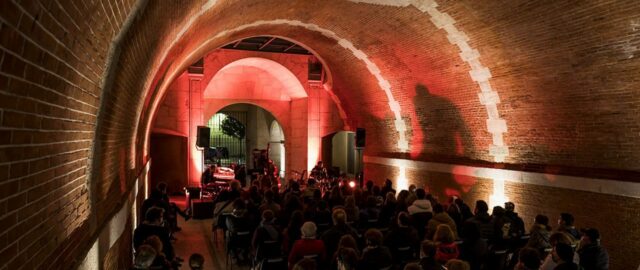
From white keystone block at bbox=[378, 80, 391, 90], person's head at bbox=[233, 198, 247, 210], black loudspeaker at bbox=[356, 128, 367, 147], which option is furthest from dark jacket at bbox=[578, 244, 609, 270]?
black loudspeaker at bbox=[356, 128, 367, 147]

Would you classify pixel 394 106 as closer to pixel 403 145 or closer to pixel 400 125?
pixel 400 125

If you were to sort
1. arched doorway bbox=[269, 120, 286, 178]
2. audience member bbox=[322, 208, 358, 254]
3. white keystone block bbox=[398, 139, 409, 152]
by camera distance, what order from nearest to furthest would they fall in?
audience member bbox=[322, 208, 358, 254], white keystone block bbox=[398, 139, 409, 152], arched doorway bbox=[269, 120, 286, 178]

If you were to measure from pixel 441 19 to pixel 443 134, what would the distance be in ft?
12.5

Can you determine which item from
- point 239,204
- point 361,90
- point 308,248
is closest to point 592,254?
point 308,248

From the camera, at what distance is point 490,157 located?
11656 millimetres

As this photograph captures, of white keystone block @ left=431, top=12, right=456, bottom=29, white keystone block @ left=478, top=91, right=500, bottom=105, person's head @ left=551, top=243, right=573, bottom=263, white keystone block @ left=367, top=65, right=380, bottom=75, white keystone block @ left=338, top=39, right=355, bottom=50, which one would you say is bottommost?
person's head @ left=551, top=243, right=573, bottom=263

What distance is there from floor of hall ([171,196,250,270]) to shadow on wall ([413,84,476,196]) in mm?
6123

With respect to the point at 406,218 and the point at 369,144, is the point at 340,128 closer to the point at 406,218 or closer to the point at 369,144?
the point at 369,144

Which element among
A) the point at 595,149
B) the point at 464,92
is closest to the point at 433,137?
the point at 464,92

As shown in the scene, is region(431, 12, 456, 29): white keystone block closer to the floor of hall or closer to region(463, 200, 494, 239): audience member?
region(463, 200, 494, 239): audience member

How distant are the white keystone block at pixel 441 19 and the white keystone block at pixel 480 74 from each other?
1.28m

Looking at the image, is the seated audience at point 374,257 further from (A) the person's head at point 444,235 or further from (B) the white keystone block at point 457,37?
(B) the white keystone block at point 457,37

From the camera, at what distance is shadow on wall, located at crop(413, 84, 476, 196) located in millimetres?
12430

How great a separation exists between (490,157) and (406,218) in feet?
19.3
